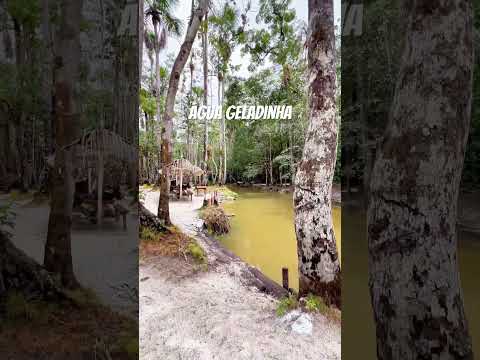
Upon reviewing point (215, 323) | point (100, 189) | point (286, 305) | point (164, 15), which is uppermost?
point (164, 15)

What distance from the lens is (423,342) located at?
95 centimetres

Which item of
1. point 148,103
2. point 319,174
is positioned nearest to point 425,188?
point 319,174

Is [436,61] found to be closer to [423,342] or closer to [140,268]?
[423,342]

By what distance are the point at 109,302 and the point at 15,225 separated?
2.47 ft

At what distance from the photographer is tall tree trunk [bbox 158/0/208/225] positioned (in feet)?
6.83

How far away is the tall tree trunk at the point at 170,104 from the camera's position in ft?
6.83

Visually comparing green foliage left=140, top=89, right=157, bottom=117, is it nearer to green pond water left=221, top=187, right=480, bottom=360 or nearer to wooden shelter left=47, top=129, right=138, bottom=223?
wooden shelter left=47, top=129, right=138, bottom=223

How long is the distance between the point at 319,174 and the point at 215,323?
1.21 metres

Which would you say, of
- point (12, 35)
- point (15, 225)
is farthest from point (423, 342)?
point (12, 35)

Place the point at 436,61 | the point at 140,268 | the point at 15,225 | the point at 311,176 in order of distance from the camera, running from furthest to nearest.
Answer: the point at 140,268, the point at 311,176, the point at 15,225, the point at 436,61

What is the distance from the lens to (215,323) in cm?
192

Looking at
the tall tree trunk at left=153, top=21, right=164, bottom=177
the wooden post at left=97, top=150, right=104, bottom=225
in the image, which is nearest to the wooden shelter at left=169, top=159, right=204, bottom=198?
the tall tree trunk at left=153, top=21, right=164, bottom=177

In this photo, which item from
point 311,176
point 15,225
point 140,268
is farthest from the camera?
point 140,268

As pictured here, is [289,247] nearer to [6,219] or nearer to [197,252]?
[197,252]
